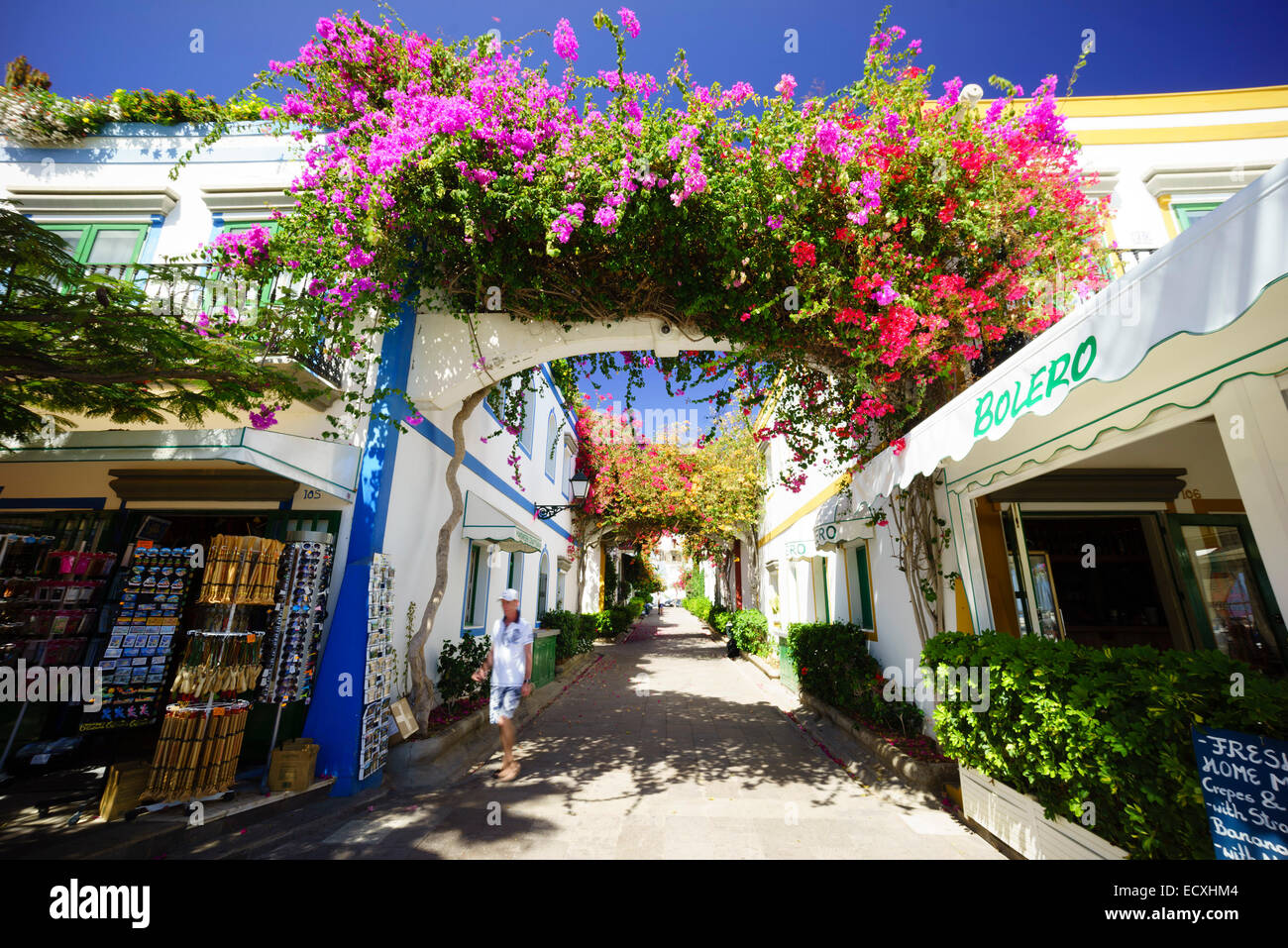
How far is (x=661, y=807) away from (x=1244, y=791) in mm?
3783

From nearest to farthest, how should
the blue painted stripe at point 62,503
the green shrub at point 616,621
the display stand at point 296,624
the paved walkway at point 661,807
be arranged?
1. the paved walkway at point 661,807
2. the display stand at point 296,624
3. the blue painted stripe at point 62,503
4. the green shrub at point 616,621

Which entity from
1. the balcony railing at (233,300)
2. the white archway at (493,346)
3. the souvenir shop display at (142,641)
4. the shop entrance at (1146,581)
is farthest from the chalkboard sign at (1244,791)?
the souvenir shop display at (142,641)

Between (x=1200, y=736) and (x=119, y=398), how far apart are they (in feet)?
26.2

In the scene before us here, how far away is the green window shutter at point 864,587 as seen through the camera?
25.7ft

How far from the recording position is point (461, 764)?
5.65 m

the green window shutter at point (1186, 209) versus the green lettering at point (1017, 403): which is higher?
the green window shutter at point (1186, 209)

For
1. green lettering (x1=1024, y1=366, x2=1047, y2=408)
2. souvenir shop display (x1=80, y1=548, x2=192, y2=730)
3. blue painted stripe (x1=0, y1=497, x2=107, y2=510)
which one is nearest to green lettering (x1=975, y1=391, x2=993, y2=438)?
green lettering (x1=1024, y1=366, x2=1047, y2=408)

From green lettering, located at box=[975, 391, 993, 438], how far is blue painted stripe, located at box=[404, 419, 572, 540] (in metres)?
6.18

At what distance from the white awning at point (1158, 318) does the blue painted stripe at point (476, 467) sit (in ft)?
20.0

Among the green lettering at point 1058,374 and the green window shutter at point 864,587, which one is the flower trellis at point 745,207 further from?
the green window shutter at point 864,587

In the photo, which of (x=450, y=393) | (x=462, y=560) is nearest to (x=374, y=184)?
(x=450, y=393)

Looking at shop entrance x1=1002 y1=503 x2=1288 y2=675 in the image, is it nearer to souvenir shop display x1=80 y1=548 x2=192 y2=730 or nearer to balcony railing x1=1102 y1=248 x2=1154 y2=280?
balcony railing x1=1102 y1=248 x2=1154 y2=280
